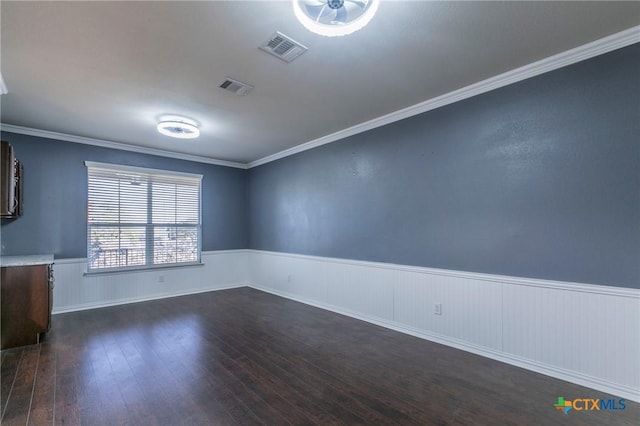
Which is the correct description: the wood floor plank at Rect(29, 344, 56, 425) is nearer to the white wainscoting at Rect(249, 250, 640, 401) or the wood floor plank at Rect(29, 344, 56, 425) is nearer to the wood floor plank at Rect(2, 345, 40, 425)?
the wood floor plank at Rect(2, 345, 40, 425)

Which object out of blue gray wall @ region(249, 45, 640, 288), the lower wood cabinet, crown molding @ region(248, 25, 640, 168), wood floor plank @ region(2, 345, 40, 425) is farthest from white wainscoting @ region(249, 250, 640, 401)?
the lower wood cabinet

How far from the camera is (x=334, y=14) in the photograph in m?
1.78

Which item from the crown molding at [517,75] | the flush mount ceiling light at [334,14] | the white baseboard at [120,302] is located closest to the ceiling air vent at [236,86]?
the flush mount ceiling light at [334,14]

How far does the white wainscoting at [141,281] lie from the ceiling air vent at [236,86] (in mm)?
3796

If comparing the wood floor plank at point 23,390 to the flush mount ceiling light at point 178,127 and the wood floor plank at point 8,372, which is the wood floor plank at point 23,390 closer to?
the wood floor plank at point 8,372

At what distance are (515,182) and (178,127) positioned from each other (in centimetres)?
398

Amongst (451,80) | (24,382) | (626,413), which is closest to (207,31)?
(451,80)

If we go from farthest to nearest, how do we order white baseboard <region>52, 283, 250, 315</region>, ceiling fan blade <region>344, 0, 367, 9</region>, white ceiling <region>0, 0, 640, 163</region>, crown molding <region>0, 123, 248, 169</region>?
white baseboard <region>52, 283, 250, 315</region> → crown molding <region>0, 123, 248, 169</region> → white ceiling <region>0, 0, 640, 163</region> → ceiling fan blade <region>344, 0, 367, 9</region>

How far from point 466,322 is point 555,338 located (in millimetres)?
727

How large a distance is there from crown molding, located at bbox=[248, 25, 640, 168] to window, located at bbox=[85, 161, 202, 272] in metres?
3.46

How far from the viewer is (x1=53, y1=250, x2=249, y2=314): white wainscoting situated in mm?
4402

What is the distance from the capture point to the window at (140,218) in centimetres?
473

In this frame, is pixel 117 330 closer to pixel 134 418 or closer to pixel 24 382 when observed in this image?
pixel 24 382

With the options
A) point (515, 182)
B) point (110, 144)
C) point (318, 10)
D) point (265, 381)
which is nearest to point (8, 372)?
point (265, 381)
